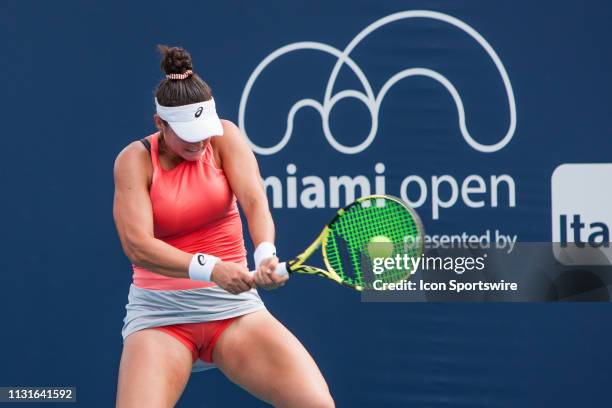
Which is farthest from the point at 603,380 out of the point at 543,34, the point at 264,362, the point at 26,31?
the point at 26,31

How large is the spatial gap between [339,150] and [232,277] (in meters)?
1.64

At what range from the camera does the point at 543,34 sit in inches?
200

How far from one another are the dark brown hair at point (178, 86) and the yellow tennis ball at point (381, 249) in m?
0.74

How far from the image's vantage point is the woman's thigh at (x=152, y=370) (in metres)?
3.75

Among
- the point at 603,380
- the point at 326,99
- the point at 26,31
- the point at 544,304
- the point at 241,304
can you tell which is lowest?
the point at 603,380

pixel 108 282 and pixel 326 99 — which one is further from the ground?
pixel 326 99

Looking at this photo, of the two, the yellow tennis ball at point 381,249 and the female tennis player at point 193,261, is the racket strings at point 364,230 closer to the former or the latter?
the yellow tennis ball at point 381,249

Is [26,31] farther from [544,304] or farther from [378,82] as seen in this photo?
[544,304]

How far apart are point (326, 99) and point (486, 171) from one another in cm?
77

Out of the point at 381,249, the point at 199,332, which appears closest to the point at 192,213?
the point at 199,332

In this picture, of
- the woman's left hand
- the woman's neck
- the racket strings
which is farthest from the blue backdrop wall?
the woman's left hand

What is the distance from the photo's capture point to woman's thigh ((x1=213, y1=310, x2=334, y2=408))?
151 inches

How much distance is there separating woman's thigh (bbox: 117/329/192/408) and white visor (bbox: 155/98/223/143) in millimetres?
703

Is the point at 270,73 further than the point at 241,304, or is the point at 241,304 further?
the point at 270,73
